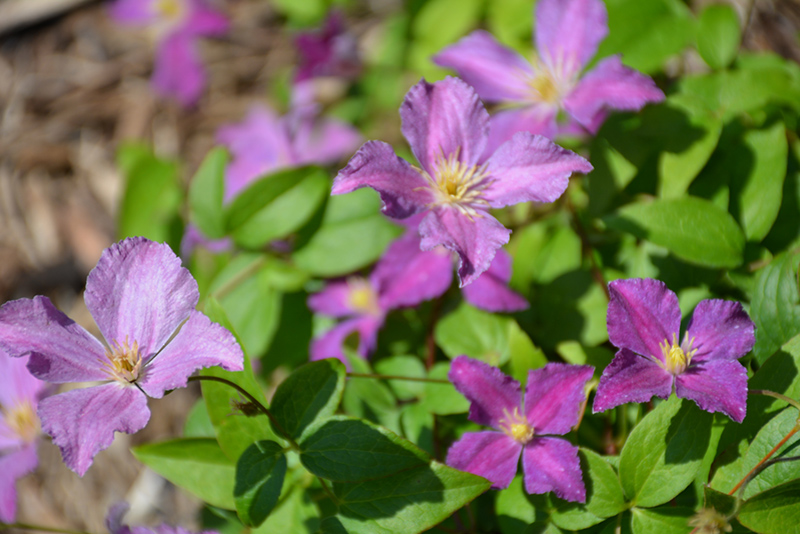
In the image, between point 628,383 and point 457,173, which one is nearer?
point 628,383

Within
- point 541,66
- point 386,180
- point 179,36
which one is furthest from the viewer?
point 179,36

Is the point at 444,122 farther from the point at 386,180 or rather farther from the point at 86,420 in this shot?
the point at 86,420

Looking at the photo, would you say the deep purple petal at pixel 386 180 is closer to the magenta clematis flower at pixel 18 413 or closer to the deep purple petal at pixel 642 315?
the deep purple petal at pixel 642 315

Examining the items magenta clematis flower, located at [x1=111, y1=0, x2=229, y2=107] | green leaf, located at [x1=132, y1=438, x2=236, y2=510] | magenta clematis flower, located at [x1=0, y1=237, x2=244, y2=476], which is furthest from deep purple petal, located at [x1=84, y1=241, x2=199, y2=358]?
magenta clematis flower, located at [x1=111, y1=0, x2=229, y2=107]

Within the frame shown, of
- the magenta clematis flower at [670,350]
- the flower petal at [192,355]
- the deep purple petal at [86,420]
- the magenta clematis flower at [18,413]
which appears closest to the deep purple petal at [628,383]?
the magenta clematis flower at [670,350]

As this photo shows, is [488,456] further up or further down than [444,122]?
further down

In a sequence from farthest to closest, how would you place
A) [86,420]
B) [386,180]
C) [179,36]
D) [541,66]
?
[179,36], [541,66], [386,180], [86,420]

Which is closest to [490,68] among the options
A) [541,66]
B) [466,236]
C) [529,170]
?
[541,66]

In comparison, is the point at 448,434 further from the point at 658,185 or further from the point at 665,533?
the point at 658,185

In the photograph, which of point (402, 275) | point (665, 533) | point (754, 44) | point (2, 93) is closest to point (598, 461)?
point (665, 533)

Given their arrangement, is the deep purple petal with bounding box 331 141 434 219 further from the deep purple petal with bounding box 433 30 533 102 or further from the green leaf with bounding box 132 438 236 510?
the green leaf with bounding box 132 438 236 510
